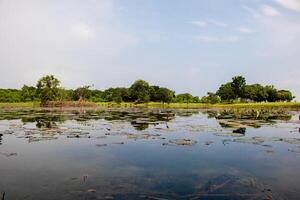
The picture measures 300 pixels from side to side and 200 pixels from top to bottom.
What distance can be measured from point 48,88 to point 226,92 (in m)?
61.6

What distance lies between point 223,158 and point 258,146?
394cm

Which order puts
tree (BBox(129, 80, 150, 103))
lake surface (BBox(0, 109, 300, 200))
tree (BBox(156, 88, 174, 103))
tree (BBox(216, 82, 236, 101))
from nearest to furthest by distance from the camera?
lake surface (BBox(0, 109, 300, 200)) → tree (BBox(216, 82, 236, 101)) → tree (BBox(129, 80, 150, 103)) → tree (BBox(156, 88, 174, 103))

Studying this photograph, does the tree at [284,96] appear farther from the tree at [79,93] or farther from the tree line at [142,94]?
the tree at [79,93]

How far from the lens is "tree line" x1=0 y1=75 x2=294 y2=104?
292 feet

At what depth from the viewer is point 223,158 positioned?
12008 millimetres

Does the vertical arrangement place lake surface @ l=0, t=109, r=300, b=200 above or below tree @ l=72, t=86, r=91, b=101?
below

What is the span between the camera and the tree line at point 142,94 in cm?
8895

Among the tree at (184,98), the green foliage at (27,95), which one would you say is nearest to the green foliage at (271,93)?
the tree at (184,98)

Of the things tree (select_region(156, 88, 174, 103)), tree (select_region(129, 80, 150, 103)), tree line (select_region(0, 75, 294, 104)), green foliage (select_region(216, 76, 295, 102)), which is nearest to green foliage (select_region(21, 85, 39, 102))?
tree line (select_region(0, 75, 294, 104))

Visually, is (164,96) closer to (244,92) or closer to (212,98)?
(212,98)

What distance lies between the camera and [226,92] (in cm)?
10994

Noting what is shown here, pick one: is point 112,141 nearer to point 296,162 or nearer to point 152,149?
point 152,149

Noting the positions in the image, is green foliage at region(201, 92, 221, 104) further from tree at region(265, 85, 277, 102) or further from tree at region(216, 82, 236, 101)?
tree at region(265, 85, 277, 102)

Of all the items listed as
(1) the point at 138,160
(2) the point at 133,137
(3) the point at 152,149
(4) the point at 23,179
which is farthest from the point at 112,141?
(4) the point at 23,179
